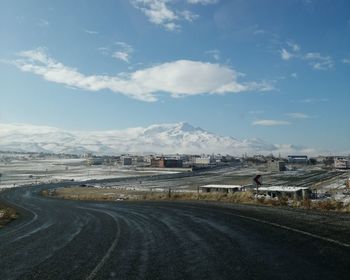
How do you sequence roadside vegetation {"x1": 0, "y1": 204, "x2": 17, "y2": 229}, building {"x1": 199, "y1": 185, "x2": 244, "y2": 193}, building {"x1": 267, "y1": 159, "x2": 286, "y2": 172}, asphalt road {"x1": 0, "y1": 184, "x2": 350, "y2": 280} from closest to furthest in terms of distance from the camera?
asphalt road {"x1": 0, "y1": 184, "x2": 350, "y2": 280} → roadside vegetation {"x1": 0, "y1": 204, "x2": 17, "y2": 229} → building {"x1": 199, "y1": 185, "x2": 244, "y2": 193} → building {"x1": 267, "y1": 159, "x2": 286, "y2": 172}

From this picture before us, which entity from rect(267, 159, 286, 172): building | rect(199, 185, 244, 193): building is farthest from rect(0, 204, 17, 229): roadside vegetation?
rect(267, 159, 286, 172): building

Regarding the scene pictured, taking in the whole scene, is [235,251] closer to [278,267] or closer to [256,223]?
[278,267]

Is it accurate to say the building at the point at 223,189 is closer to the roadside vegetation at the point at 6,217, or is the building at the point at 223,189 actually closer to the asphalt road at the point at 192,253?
the roadside vegetation at the point at 6,217

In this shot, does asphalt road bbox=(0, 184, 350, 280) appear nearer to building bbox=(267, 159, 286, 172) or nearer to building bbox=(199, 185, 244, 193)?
building bbox=(199, 185, 244, 193)

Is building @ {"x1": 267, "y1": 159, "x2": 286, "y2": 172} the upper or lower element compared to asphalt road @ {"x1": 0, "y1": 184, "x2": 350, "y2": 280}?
upper

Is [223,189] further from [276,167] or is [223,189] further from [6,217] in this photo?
[276,167]

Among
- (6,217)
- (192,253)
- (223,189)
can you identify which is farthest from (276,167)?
(192,253)

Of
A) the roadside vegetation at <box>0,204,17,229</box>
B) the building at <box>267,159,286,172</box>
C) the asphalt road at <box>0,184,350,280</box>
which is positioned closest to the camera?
the asphalt road at <box>0,184,350,280</box>

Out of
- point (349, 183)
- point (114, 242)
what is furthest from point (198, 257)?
point (349, 183)

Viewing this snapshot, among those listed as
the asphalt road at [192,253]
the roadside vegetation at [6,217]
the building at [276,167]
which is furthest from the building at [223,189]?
the building at [276,167]

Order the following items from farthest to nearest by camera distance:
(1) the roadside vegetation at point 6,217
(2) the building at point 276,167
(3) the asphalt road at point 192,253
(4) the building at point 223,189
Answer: (2) the building at point 276,167
(4) the building at point 223,189
(1) the roadside vegetation at point 6,217
(3) the asphalt road at point 192,253

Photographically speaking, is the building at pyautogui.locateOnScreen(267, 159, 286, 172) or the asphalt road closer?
the asphalt road

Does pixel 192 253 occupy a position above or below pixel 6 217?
above

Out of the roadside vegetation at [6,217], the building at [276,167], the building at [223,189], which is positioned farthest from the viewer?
the building at [276,167]
